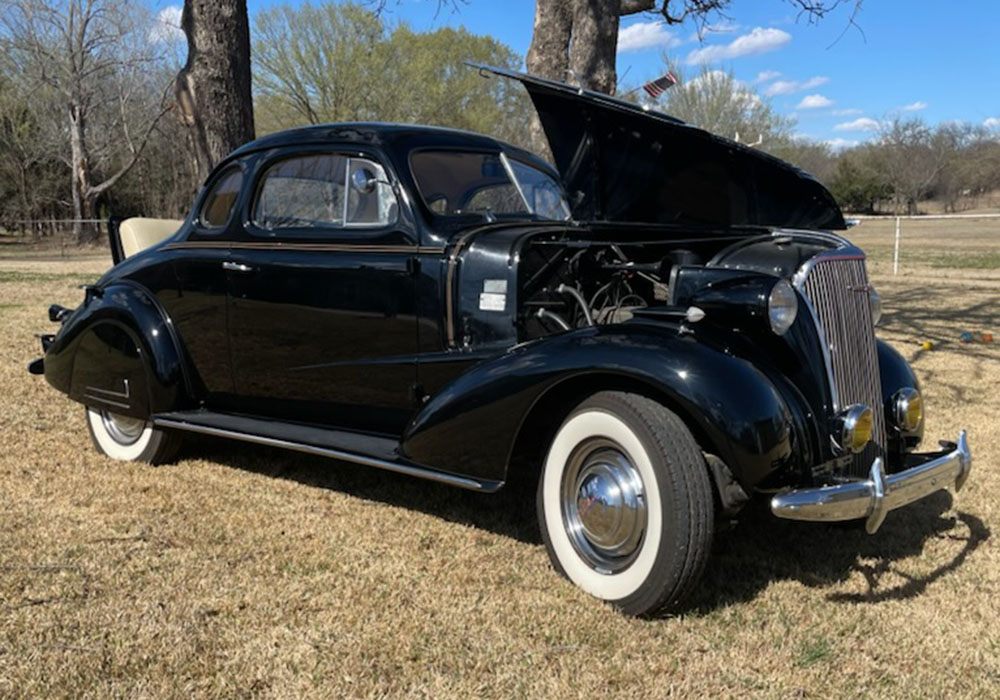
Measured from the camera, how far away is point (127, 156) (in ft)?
120

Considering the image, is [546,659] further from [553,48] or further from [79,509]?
[553,48]

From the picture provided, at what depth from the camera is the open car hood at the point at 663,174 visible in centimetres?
372

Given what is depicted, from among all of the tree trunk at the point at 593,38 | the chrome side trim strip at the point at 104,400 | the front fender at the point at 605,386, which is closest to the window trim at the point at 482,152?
the front fender at the point at 605,386

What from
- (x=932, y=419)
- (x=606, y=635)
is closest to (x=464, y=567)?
(x=606, y=635)

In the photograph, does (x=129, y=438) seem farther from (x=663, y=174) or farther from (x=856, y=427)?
(x=856, y=427)

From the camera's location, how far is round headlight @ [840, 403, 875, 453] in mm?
3014

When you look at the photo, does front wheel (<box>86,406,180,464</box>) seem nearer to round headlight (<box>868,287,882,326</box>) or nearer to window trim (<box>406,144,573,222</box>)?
window trim (<box>406,144,573,222</box>)

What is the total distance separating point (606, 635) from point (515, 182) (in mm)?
2379

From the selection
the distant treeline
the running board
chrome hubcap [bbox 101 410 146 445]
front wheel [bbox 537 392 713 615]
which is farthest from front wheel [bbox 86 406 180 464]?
the distant treeline

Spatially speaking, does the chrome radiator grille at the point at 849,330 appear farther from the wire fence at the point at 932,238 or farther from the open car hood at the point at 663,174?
the wire fence at the point at 932,238

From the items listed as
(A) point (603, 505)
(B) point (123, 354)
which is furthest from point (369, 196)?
(A) point (603, 505)

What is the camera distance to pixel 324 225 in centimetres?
404

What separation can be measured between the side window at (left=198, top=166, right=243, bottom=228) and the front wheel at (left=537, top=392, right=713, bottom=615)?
2402 mm

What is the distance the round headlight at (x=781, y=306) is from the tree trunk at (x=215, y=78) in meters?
5.84
